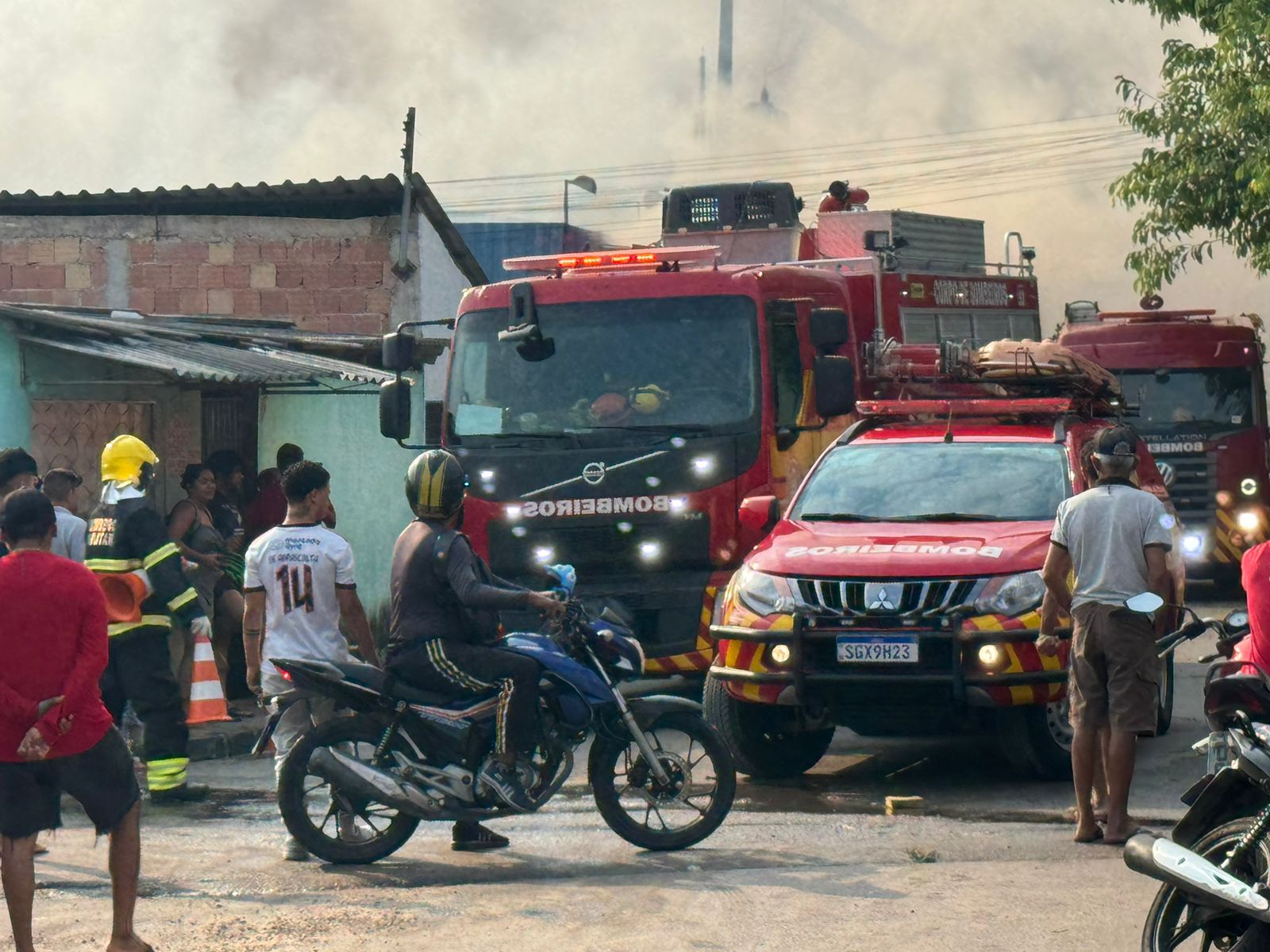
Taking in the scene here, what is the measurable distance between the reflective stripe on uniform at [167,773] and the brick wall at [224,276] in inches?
446

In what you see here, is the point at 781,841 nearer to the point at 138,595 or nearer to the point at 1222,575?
the point at 138,595

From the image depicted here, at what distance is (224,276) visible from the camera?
20359 mm

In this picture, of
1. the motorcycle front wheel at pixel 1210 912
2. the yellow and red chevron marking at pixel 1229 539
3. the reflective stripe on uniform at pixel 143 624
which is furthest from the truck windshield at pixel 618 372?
the yellow and red chevron marking at pixel 1229 539

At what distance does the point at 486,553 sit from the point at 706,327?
1.92m

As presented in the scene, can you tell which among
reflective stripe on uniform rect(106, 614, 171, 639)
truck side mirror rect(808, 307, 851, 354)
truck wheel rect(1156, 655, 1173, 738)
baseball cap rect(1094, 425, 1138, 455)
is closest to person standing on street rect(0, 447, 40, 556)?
reflective stripe on uniform rect(106, 614, 171, 639)

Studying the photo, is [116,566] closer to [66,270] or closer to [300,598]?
[300,598]

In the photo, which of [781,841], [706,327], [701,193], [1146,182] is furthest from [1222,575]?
[781,841]

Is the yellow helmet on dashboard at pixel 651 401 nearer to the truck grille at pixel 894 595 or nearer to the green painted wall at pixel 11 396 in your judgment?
the truck grille at pixel 894 595

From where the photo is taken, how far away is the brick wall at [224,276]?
20.2 meters

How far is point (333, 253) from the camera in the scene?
799 inches

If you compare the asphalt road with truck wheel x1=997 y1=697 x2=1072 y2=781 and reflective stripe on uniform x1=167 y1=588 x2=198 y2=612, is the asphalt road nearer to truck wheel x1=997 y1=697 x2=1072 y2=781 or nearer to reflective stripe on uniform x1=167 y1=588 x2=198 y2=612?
truck wheel x1=997 y1=697 x2=1072 y2=781

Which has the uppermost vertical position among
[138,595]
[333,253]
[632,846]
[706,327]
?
[333,253]

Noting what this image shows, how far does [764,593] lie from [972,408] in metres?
2.35

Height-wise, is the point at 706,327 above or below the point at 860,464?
above
